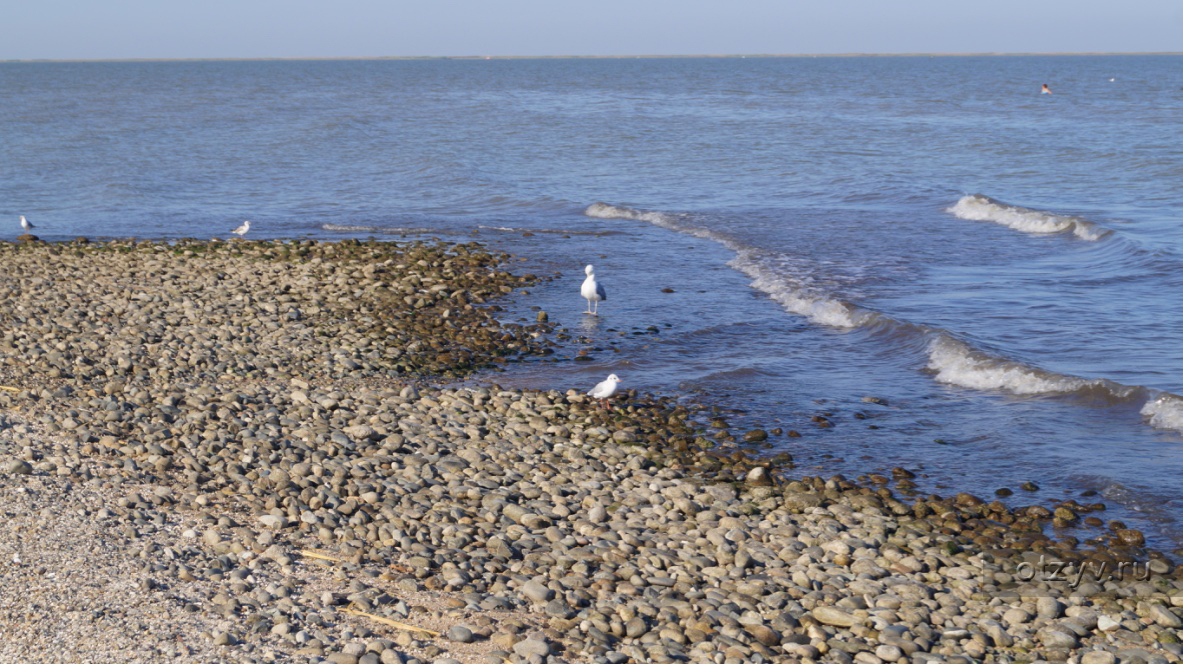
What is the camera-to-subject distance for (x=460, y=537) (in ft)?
26.0

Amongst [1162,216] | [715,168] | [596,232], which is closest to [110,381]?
[596,232]

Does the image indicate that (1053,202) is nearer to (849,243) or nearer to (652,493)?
(849,243)

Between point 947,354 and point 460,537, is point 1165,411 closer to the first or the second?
point 947,354

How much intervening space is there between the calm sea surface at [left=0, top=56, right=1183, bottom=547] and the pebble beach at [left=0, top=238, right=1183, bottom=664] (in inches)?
41.0

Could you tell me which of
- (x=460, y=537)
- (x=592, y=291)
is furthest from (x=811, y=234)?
(x=460, y=537)

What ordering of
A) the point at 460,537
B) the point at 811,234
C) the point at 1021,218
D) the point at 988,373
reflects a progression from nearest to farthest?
the point at 460,537, the point at 988,373, the point at 811,234, the point at 1021,218

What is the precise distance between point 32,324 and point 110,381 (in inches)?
110

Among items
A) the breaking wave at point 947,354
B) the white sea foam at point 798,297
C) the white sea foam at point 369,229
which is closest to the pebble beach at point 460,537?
the breaking wave at point 947,354

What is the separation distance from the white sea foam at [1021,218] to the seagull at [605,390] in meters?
14.5

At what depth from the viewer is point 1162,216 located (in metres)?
24.1

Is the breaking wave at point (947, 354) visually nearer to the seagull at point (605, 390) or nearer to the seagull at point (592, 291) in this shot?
the seagull at point (592, 291)

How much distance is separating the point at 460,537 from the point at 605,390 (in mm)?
3339

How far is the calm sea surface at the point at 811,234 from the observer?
36.5ft

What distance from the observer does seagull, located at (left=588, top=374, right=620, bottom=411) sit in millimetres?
10867
